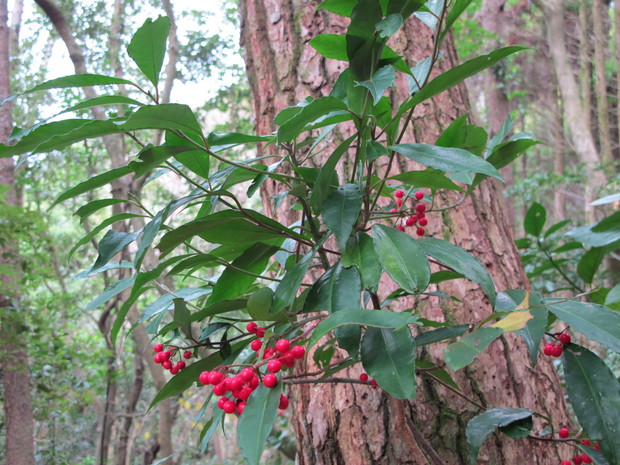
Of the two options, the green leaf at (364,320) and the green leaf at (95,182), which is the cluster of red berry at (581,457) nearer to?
the green leaf at (364,320)

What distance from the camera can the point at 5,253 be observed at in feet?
8.71

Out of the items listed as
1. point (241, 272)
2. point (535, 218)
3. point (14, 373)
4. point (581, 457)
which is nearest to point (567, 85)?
point (535, 218)

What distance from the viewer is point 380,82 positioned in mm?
573

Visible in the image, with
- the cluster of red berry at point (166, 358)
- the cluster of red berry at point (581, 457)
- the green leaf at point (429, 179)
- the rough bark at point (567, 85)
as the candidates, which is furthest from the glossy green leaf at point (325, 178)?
the rough bark at point (567, 85)

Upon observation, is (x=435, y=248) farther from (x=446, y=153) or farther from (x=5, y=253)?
(x=5, y=253)

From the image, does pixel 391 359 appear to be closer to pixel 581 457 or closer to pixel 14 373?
pixel 581 457

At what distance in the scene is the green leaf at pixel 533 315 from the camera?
0.62 m

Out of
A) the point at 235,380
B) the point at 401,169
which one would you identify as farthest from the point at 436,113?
the point at 235,380

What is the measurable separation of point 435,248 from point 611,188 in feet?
14.4

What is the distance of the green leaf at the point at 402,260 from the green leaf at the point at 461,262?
0.14ft

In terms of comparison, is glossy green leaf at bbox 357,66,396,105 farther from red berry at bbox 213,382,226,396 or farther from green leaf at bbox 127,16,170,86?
red berry at bbox 213,382,226,396

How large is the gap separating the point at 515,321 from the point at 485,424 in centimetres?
26

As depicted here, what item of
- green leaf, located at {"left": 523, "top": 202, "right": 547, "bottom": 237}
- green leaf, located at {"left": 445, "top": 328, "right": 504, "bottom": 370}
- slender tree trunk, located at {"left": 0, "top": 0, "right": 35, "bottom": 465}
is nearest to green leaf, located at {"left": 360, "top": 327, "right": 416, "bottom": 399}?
green leaf, located at {"left": 445, "top": 328, "right": 504, "bottom": 370}

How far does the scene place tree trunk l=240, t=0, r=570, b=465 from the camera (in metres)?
0.97
